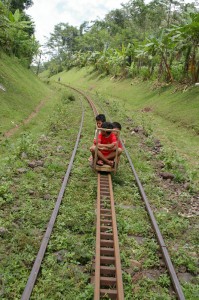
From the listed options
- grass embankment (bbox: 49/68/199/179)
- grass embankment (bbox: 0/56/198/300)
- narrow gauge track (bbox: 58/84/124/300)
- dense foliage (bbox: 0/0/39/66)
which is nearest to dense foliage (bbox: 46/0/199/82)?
grass embankment (bbox: 49/68/199/179)

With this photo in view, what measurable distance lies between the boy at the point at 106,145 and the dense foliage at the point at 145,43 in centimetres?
1180

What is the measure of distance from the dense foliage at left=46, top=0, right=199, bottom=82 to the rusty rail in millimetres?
14515

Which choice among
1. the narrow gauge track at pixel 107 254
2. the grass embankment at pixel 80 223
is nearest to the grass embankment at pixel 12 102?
the grass embankment at pixel 80 223

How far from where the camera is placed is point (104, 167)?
8.80m

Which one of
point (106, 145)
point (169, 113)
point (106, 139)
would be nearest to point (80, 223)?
point (106, 145)

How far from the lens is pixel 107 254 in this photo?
5.21 metres

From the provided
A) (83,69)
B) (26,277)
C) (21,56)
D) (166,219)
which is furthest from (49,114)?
(83,69)

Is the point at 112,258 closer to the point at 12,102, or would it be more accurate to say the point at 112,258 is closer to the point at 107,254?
the point at 107,254

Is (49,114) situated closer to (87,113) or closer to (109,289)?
(87,113)

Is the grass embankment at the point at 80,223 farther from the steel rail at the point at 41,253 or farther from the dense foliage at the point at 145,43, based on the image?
the dense foliage at the point at 145,43

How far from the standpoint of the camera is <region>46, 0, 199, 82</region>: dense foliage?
20484 millimetres

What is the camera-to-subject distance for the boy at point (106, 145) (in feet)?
29.1

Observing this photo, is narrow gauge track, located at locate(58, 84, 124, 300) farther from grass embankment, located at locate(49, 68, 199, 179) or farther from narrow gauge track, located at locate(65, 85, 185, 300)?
grass embankment, located at locate(49, 68, 199, 179)

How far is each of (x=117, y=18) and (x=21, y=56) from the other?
3599cm
